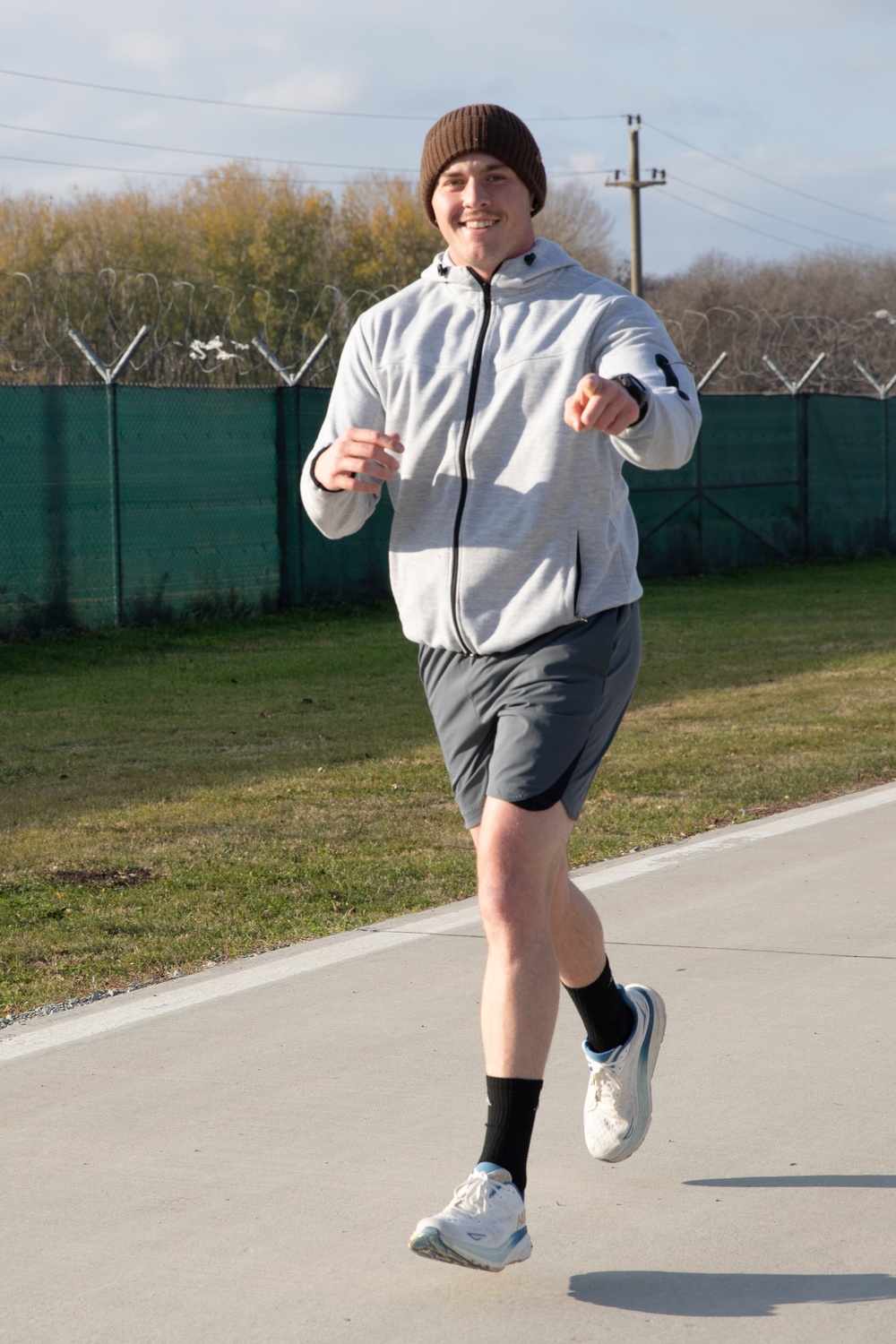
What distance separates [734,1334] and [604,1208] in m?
0.54

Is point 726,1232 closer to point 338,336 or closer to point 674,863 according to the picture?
point 674,863

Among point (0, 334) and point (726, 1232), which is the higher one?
point (0, 334)

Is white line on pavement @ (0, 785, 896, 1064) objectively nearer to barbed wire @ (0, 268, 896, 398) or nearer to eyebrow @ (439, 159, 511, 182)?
eyebrow @ (439, 159, 511, 182)

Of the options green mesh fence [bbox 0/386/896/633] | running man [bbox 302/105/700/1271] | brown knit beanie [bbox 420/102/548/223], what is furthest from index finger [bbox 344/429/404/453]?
green mesh fence [bbox 0/386/896/633]

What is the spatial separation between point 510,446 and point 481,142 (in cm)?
61

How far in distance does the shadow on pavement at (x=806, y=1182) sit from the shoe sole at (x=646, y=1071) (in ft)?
0.42

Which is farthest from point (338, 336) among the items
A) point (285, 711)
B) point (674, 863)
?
point (674, 863)

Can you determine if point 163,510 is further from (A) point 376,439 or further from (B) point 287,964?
(A) point 376,439

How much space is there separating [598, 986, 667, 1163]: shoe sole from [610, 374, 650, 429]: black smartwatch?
49.7 inches

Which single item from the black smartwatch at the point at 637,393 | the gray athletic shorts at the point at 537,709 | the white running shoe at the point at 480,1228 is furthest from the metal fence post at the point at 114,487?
the white running shoe at the point at 480,1228

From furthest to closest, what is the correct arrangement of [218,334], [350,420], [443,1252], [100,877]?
1. [218,334]
2. [100,877]
3. [350,420]
4. [443,1252]

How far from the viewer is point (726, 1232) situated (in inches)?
128

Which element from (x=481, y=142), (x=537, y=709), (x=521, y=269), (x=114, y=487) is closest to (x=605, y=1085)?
(x=537, y=709)

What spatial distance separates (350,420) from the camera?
3.53 m
